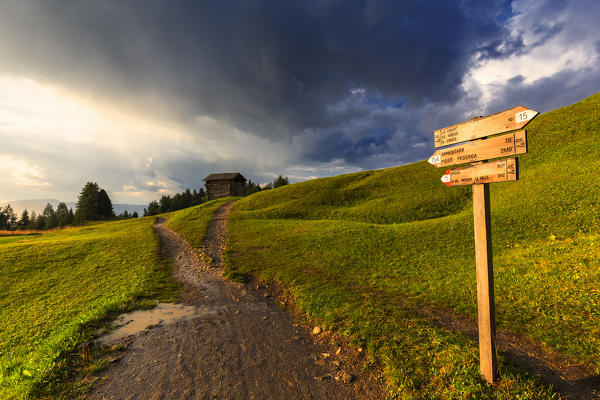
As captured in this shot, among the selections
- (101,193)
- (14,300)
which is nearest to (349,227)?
(14,300)

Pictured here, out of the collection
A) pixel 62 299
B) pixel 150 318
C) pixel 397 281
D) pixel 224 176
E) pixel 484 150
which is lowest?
pixel 62 299

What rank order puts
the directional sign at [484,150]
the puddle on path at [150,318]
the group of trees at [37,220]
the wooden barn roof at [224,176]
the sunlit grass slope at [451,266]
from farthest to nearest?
the group of trees at [37,220], the wooden barn roof at [224,176], the puddle on path at [150,318], the sunlit grass slope at [451,266], the directional sign at [484,150]

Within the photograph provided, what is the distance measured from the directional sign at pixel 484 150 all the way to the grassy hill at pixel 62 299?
11.9 metres

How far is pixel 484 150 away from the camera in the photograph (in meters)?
6.03

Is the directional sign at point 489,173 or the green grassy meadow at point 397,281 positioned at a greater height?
the directional sign at point 489,173

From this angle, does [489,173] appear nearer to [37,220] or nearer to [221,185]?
[221,185]

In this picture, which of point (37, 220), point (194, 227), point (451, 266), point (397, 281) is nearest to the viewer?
point (397, 281)

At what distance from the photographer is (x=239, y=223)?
3438 centimetres

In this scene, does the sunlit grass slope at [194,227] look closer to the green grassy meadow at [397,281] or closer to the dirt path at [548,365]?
the green grassy meadow at [397,281]

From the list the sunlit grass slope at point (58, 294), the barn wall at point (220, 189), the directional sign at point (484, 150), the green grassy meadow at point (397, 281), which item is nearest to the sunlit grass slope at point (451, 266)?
the green grassy meadow at point (397, 281)

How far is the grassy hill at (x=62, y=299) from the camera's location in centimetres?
648

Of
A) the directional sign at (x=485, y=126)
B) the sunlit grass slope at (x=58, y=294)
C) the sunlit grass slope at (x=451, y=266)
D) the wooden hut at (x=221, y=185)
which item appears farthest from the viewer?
the wooden hut at (x=221, y=185)

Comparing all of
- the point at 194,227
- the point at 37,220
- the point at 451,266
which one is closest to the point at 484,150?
the point at 451,266

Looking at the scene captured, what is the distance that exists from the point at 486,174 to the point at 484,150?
66cm
